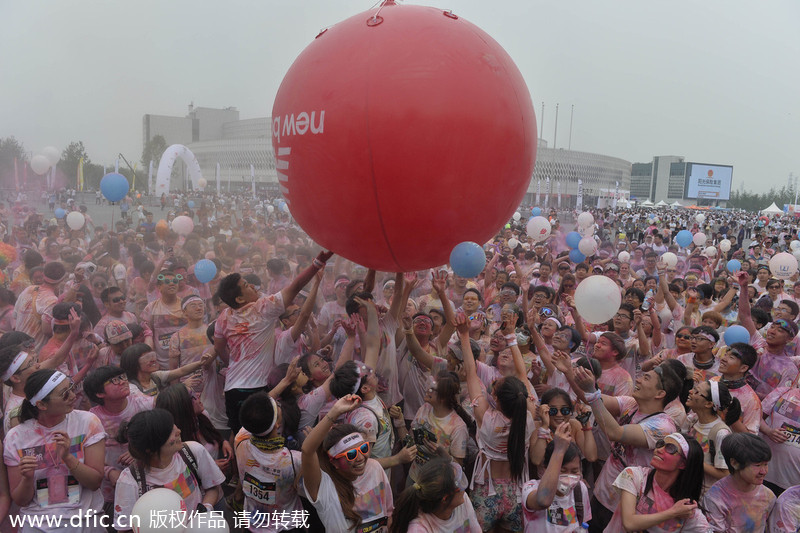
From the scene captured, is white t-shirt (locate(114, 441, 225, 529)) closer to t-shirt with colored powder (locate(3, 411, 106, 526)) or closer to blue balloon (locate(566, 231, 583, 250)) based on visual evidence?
t-shirt with colored powder (locate(3, 411, 106, 526))

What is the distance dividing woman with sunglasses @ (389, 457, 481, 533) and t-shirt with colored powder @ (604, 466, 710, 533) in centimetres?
84

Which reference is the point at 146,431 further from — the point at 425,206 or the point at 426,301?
the point at 426,301

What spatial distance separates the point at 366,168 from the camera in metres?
2.77

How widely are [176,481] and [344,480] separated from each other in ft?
2.76

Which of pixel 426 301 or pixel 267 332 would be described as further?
pixel 426 301

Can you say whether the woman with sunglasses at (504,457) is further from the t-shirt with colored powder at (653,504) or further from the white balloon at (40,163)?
the white balloon at (40,163)

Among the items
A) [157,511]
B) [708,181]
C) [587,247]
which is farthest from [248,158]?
[708,181]

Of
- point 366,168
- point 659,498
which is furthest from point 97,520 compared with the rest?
point 659,498

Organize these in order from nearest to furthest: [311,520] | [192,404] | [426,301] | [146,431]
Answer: [146,431] → [311,520] → [192,404] → [426,301]

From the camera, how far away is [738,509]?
2918 millimetres

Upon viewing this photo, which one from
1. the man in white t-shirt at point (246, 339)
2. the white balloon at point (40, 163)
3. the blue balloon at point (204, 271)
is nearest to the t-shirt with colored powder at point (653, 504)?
the man in white t-shirt at point (246, 339)

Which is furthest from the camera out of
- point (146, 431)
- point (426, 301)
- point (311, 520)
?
point (426, 301)

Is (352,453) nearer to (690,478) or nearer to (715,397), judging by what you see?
(690,478)

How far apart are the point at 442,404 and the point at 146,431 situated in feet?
5.66
